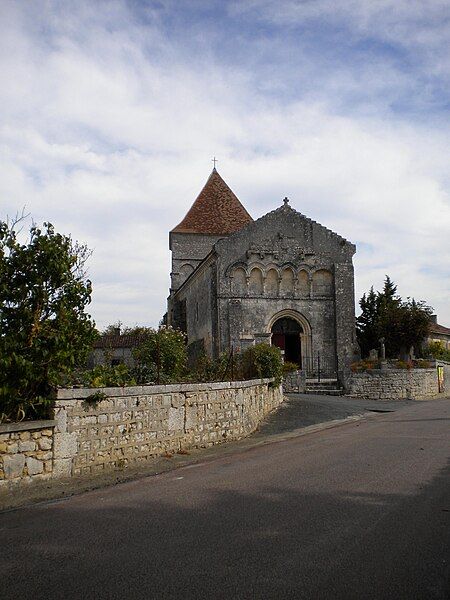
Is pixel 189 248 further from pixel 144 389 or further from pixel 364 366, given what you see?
pixel 144 389

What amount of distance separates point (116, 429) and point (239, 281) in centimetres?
2135

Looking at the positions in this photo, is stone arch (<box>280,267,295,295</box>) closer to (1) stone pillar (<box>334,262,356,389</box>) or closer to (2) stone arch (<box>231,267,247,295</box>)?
(2) stone arch (<box>231,267,247,295</box>)

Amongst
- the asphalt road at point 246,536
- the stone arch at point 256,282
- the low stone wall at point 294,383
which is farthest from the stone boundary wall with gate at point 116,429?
the stone arch at point 256,282

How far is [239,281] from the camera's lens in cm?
3072

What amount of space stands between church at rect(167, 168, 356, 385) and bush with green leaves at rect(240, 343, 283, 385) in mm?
10323

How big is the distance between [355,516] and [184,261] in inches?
1484

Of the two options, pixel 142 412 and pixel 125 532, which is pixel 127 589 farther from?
pixel 142 412

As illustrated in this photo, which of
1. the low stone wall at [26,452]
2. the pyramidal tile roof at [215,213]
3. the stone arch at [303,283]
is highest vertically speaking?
the pyramidal tile roof at [215,213]

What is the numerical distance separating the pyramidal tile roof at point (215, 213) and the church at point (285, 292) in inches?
388

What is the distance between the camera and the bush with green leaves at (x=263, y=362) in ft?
61.3

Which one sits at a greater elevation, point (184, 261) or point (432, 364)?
point (184, 261)

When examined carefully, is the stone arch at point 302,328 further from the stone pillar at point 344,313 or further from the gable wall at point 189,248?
the gable wall at point 189,248

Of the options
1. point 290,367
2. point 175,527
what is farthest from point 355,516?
point 290,367

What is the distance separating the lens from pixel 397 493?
7219 millimetres
